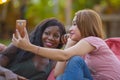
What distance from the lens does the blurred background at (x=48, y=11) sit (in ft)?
58.5

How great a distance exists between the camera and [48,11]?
1758 centimetres

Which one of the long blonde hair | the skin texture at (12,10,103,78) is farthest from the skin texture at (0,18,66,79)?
the long blonde hair

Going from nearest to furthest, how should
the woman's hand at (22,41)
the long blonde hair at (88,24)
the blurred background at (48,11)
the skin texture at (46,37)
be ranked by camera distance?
1. the woman's hand at (22,41)
2. the long blonde hair at (88,24)
3. the skin texture at (46,37)
4. the blurred background at (48,11)

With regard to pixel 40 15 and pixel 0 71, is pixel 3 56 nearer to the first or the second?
pixel 0 71

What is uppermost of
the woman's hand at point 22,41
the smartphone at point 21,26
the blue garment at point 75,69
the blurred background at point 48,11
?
the smartphone at point 21,26

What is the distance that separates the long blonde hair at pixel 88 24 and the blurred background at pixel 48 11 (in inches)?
486

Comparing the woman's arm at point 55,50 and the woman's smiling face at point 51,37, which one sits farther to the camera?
the woman's smiling face at point 51,37

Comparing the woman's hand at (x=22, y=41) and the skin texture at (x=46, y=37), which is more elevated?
the woman's hand at (x=22, y=41)

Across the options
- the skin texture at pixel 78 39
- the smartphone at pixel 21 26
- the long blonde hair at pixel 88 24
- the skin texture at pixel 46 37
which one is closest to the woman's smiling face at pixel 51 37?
the skin texture at pixel 46 37

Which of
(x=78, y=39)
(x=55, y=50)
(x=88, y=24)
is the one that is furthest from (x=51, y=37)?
(x=55, y=50)

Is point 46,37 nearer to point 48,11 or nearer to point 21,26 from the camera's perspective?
point 21,26

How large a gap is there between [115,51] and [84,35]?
75 cm

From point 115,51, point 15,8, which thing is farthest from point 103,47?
point 15,8

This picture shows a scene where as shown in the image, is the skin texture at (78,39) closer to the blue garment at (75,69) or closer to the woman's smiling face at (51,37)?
the blue garment at (75,69)
